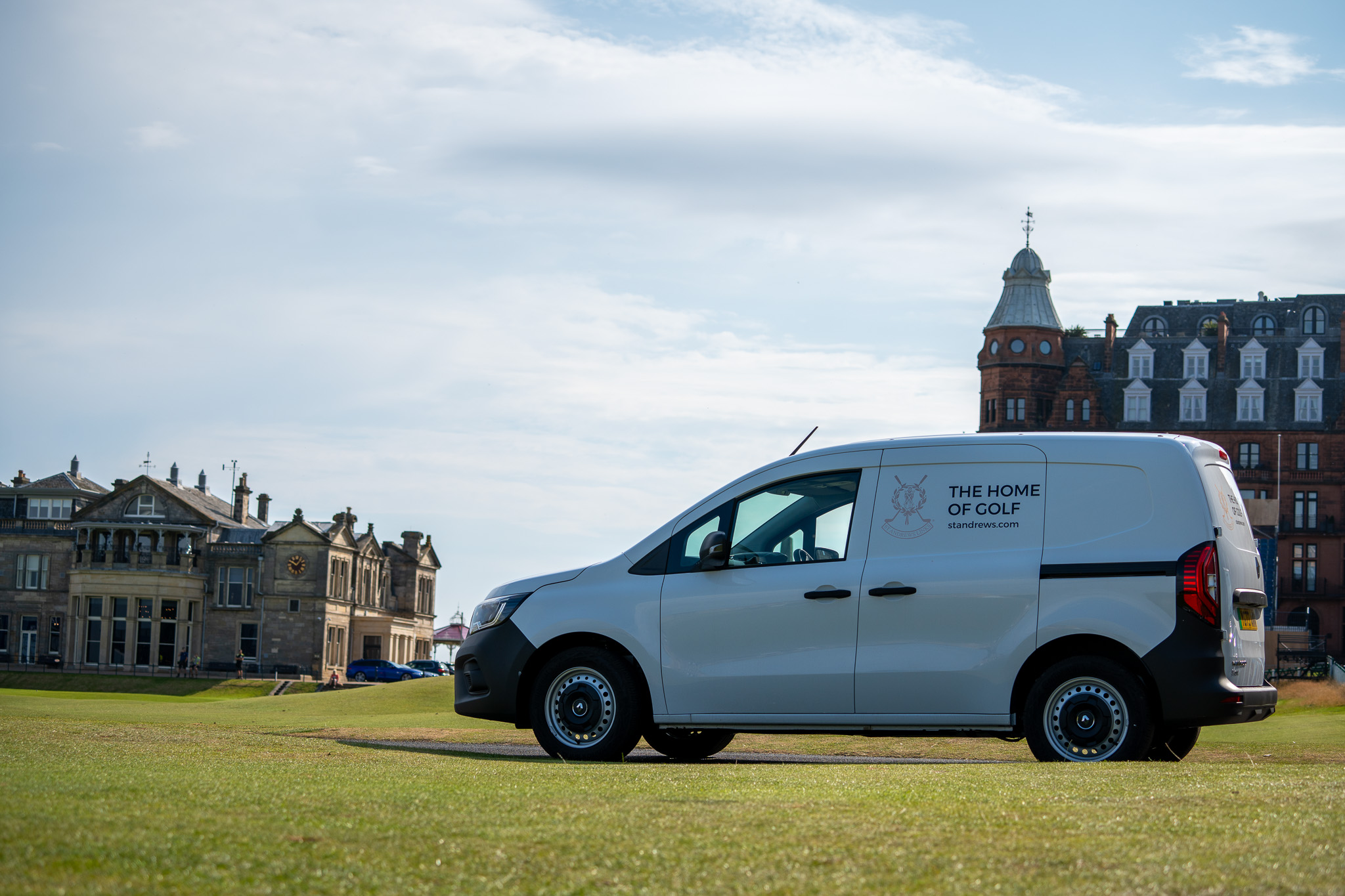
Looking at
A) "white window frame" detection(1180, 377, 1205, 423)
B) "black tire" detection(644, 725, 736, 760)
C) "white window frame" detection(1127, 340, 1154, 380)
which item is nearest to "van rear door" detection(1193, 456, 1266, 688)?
"black tire" detection(644, 725, 736, 760)

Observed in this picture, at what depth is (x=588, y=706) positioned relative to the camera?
36.9ft

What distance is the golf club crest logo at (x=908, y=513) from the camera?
34.9 feet

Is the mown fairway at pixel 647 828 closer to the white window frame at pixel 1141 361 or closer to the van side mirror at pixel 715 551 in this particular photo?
the van side mirror at pixel 715 551

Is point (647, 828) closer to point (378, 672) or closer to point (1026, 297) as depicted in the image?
point (378, 672)

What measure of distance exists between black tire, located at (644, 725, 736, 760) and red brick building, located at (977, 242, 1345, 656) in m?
70.5

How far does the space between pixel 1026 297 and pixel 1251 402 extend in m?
13.7

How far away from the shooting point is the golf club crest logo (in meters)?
10.6

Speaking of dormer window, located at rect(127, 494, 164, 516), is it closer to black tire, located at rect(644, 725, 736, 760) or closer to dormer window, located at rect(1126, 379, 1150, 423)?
dormer window, located at rect(1126, 379, 1150, 423)

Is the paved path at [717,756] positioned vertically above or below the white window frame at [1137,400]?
below

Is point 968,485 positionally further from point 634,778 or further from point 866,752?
point 866,752

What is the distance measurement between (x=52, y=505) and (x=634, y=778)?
82438 mm

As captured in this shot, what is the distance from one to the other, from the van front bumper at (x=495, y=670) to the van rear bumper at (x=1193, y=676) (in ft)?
15.3

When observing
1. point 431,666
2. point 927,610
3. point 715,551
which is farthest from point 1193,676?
point 431,666

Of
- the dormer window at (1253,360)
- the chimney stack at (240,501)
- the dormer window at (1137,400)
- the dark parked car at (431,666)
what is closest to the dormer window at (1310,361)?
the dormer window at (1253,360)
